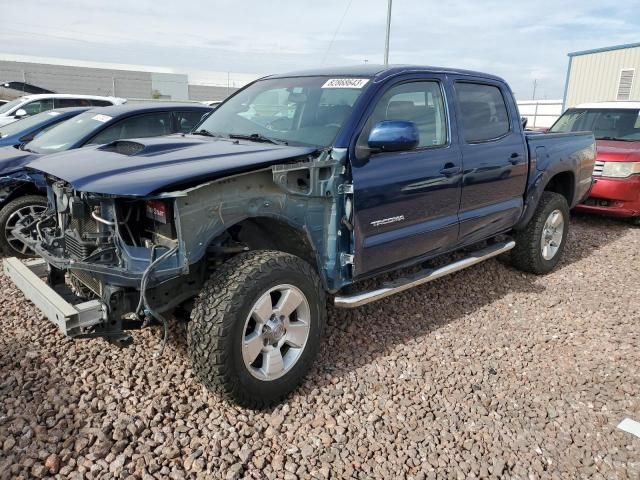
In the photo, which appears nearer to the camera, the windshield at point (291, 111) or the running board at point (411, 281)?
the running board at point (411, 281)

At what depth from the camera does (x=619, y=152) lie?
23.5 feet

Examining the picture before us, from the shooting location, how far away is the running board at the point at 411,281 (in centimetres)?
330

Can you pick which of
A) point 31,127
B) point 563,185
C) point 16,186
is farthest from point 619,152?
point 31,127

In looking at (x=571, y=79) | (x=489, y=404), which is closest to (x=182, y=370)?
(x=489, y=404)

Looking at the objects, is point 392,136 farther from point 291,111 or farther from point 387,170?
point 291,111

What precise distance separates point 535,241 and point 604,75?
18.4 meters

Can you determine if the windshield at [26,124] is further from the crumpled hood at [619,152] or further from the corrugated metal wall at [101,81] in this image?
the corrugated metal wall at [101,81]

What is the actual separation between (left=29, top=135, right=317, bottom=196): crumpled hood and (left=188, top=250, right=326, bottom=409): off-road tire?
54 centimetres

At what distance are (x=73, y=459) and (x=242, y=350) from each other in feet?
3.14

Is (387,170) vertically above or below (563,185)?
above

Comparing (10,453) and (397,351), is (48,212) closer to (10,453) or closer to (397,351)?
(10,453)

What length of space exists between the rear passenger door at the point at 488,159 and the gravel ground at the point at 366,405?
0.86 metres

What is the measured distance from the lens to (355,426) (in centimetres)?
286

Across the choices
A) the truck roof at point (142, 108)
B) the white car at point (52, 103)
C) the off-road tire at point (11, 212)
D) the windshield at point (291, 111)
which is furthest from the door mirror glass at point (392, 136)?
the white car at point (52, 103)
